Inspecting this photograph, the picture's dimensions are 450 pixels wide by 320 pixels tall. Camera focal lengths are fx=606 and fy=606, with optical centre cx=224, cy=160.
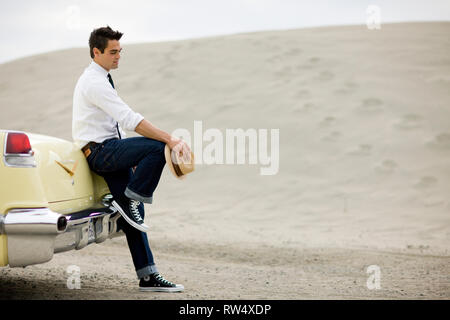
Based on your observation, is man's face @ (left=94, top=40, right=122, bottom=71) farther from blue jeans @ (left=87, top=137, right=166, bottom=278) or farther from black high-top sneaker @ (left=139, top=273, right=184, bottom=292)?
black high-top sneaker @ (left=139, top=273, right=184, bottom=292)

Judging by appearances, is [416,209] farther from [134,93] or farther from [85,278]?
[134,93]

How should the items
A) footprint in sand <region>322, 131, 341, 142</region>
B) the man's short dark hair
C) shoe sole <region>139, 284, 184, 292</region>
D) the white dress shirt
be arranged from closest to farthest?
1. the white dress shirt
2. the man's short dark hair
3. shoe sole <region>139, 284, 184, 292</region>
4. footprint in sand <region>322, 131, 341, 142</region>

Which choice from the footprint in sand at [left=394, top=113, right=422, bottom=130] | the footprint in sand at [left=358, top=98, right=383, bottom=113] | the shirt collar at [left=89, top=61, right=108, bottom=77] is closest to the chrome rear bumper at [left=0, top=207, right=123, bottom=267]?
the shirt collar at [left=89, top=61, right=108, bottom=77]

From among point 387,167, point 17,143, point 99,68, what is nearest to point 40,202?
point 17,143

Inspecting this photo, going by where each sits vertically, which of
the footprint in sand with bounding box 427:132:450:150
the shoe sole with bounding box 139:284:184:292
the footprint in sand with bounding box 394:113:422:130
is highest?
the footprint in sand with bounding box 394:113:422:130

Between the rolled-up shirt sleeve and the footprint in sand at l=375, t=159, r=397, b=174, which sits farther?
the footprint in sand at l=375, t=159, r=397, b=174

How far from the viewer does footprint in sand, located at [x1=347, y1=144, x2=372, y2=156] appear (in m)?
13.6

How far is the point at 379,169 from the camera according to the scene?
12828 millimetres

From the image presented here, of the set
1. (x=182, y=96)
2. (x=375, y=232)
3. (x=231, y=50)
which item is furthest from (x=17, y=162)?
(x=231, y=50)

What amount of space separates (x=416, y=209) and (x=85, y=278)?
730 centimetres

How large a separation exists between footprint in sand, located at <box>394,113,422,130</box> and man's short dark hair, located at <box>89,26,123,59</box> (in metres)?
11.0

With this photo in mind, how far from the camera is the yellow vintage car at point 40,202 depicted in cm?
383

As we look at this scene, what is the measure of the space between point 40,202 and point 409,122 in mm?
12180

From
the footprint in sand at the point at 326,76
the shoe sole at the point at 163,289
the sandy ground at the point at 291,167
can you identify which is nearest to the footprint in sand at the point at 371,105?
the sandy ground at the point at 291,167
